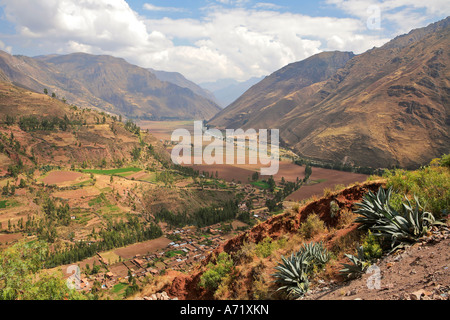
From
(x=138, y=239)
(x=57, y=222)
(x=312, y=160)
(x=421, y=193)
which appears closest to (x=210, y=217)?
(x=138, y=239)

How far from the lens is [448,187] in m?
8.38

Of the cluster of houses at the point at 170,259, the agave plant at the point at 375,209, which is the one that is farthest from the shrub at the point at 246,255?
the cluster of houses at the point at 170,259

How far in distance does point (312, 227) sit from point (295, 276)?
4151 mm

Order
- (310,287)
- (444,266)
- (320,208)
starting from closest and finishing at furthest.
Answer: (444,266), (310,287), (320,208)

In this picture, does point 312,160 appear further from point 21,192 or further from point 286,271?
point 286,271

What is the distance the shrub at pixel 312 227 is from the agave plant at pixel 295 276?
10.5 feet

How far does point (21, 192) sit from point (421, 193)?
78955 millimetres

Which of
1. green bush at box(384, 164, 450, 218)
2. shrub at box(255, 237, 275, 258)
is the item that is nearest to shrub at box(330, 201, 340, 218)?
green bush at box(384, 164, 450, 218)

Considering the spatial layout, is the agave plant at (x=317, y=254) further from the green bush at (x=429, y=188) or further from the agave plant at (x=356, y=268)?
the green bush at (x=429, y=188)

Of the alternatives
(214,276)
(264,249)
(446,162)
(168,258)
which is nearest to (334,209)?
(264,249)

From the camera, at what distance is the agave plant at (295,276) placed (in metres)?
7.48

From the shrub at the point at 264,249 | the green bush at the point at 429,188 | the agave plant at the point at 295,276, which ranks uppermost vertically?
the green bush at the point at 429,188

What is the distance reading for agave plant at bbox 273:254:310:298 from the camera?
7484 mm
